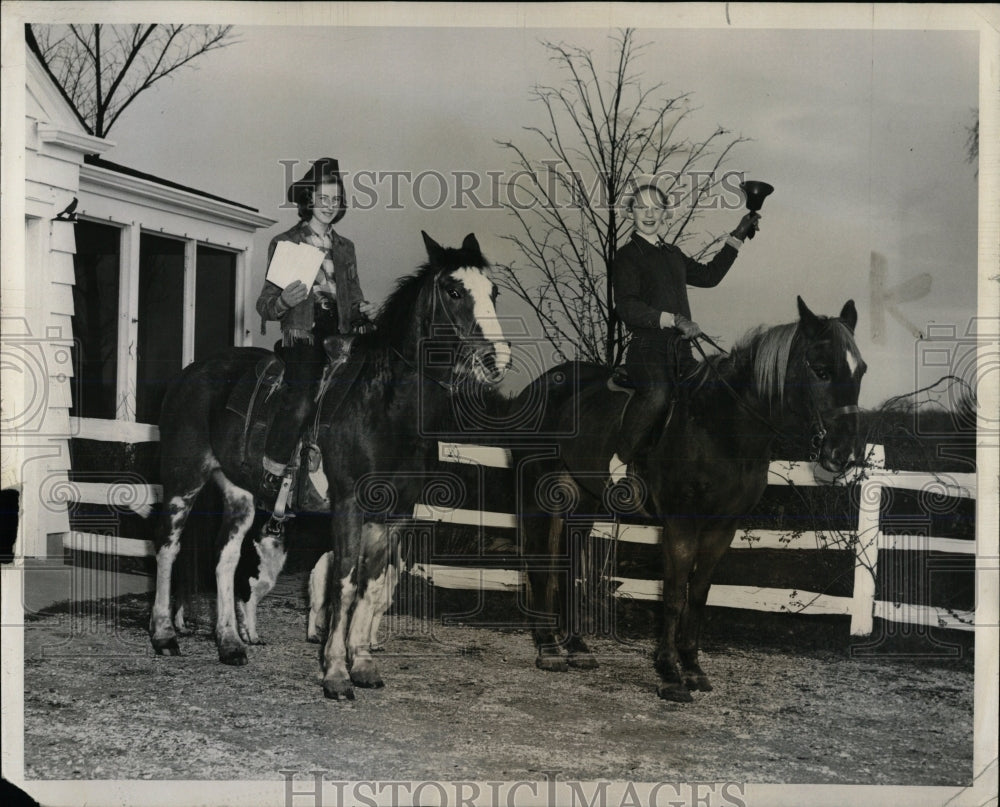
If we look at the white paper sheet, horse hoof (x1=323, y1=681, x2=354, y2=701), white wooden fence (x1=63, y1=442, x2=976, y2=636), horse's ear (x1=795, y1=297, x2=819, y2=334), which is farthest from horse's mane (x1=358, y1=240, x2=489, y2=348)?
horse hoof (x1=323, y1=681, x2=354, y2=701)

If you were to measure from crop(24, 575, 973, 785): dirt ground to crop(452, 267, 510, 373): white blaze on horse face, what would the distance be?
140 cm

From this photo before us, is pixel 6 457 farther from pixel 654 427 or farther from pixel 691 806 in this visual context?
pixel 691 806

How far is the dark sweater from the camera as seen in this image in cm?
504

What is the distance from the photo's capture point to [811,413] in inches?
192

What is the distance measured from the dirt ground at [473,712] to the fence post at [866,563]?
113 mm

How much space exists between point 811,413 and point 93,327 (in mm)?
3452

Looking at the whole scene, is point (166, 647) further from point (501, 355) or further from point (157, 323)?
point (501, 355)

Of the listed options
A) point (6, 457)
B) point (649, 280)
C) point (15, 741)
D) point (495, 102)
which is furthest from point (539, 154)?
point (15, 741)

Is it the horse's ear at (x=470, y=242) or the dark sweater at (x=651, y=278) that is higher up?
the horse's ear at (x=470, y=242)

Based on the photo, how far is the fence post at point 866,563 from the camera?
518cm

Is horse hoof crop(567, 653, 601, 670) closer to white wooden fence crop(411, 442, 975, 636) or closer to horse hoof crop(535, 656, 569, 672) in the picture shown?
horse hoof crop(535, 656, 569, 672)

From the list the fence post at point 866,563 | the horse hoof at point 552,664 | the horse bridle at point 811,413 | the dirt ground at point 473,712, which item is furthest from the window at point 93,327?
the fence post at point 866,563

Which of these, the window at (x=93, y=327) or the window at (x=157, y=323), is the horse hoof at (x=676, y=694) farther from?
the window at (x=93, y=327)

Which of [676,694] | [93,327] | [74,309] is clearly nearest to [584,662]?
[676,694]
